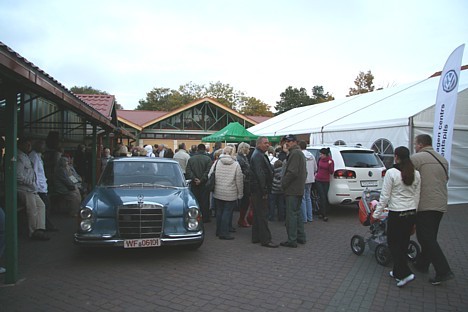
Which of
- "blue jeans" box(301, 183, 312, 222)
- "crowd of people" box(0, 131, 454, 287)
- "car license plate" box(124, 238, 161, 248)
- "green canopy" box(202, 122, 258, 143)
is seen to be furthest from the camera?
"green canopy" box(202, 122, 258, 143)

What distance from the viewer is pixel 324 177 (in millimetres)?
9039

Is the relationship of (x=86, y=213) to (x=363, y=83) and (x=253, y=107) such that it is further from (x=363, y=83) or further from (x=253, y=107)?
(x=253, y=107)

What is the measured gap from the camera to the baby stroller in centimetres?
540

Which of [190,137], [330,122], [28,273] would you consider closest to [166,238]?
[28,273]

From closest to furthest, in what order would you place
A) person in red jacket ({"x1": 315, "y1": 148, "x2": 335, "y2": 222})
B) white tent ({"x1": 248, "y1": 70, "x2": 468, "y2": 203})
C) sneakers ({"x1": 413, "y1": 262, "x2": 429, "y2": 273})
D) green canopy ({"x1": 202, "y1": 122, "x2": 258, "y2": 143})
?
sneakers ({"x1": 413, "y1": 262, "x2": 429, "y2": 273}) < person in red jacket ({"x1": 315, "y1": 148, "x2": 335, "y2": 222}) < white tent ({"x1": 248, "y1": 70, "x2": 468, "y2": 203}) < green canopy ({"x1": 202, "y1": 122, "x2": 258, "y2": 143})

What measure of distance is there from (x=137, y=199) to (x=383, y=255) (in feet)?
13.0

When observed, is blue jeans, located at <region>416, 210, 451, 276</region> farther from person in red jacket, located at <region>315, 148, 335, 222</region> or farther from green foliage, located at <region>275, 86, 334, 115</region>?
green foliage, located at <region>275, 86, 334, 115</region>

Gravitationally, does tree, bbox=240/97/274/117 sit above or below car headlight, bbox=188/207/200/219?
above

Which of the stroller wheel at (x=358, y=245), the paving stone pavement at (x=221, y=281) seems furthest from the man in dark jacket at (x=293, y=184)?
Answer: the stroller wheel at (x=358, y=245)

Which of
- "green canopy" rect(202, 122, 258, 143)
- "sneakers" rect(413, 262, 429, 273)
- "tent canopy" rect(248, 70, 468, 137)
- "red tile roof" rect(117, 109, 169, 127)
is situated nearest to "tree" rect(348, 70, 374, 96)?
"red tile roof" rect(117, 109, 169, 127)

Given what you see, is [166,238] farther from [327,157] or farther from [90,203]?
[327,157]

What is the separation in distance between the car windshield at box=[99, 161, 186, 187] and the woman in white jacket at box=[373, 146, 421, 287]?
3.71 m

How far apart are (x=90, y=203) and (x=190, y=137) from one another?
29.0 metres

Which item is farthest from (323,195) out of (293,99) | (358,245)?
(293,99)
